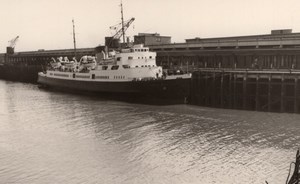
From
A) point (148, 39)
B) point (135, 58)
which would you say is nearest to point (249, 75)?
point (135, 58)

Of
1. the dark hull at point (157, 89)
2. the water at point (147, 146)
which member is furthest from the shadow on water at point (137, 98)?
the water at point (147, 146)

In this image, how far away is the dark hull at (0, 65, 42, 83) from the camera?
83.4 meters

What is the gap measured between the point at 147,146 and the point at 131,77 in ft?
70.4

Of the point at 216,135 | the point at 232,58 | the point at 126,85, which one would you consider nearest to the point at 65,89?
the point at 126,85

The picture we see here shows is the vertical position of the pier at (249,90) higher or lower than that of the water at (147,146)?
higher

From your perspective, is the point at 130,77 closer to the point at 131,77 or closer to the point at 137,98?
the point at 131,77

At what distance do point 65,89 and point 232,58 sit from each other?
1070 inches

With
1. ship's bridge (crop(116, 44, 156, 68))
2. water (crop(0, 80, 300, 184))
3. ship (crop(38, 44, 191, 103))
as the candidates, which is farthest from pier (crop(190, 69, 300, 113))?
ship's bridge (crop(116, 44, 156, 68))

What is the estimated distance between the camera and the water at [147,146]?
17.7m

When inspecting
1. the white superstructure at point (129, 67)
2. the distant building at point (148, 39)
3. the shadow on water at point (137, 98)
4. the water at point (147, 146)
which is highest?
the distant building at point (148, 39)

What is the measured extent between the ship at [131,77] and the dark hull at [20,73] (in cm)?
3079

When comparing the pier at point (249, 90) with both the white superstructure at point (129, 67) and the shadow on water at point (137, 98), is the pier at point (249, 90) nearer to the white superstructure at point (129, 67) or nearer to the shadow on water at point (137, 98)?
the shadow on water at point (137, 98)

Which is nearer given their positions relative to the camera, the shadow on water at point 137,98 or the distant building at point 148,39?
the shadow on water at point 137,98

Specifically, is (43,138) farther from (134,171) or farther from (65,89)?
(65,89)
